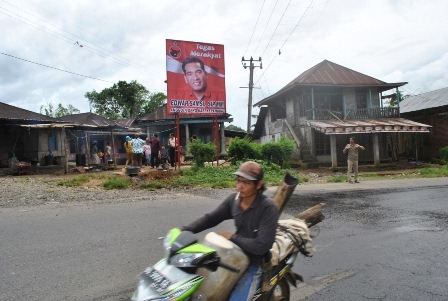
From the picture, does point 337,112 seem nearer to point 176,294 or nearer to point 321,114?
point 321,114

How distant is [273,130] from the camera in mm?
30922

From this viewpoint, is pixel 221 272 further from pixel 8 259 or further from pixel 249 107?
pixel 249 107

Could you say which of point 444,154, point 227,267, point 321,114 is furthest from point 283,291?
point 444,154

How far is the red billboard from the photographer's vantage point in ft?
59.7

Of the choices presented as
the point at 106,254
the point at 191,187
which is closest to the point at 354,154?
the point at 191,187

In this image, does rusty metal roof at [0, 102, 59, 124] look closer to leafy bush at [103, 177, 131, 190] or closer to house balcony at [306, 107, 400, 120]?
leafy bush at [103, 177, 131, 190]

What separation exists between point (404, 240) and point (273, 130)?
2509 centimetres

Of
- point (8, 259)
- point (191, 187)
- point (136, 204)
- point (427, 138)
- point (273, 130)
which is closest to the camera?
point (8, 259)

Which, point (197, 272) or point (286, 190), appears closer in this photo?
point (197, 272)

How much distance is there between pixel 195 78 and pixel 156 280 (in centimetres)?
1700

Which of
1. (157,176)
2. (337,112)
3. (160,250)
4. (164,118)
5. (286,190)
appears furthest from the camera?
(164,118)

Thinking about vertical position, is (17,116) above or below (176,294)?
above

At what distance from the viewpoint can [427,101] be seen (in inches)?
1209

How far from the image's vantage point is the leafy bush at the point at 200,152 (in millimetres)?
17531
